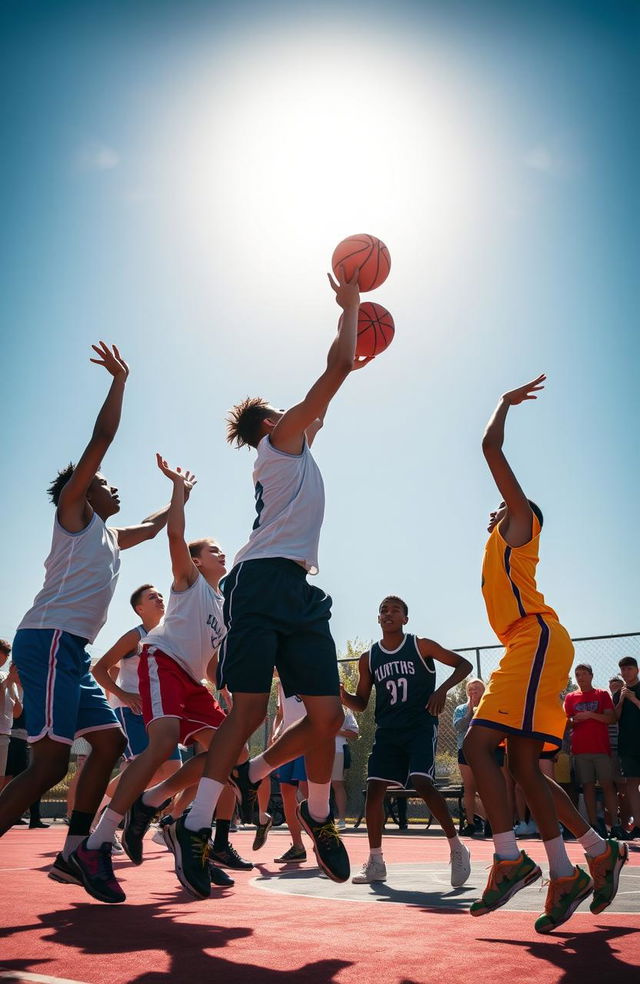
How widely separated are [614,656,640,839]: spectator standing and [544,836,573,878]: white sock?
779 cm

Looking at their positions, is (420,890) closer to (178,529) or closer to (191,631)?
(191,631)

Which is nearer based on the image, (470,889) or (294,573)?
(294,573)

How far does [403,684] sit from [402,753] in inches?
→ 22.1

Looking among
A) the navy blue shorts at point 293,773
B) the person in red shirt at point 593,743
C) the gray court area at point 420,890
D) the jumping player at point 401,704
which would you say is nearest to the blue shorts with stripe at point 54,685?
the gray court area at point 420,890

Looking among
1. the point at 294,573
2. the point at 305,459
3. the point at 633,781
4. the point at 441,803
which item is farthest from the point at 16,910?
the point at 633,781

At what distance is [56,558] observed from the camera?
15.5 feet

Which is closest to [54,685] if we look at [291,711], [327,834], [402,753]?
[327,834]

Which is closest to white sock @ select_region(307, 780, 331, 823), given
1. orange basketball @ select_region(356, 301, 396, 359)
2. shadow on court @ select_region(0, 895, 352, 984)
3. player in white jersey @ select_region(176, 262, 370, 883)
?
player in white jersey @ select_region(176, 262, 370, 883)

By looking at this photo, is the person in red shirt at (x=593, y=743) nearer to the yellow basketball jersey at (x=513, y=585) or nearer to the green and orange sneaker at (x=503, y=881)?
the yellow basketball jersey at (x=513, y=585)

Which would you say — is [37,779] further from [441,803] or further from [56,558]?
[441,803]

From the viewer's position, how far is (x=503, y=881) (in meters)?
3.83

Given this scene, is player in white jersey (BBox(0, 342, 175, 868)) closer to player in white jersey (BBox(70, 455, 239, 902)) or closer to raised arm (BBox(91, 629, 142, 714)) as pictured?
player in white jersey (BBox(70, 455, 239, 902))

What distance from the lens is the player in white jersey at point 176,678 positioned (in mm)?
4988

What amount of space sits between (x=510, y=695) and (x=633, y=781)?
8.17 meters
